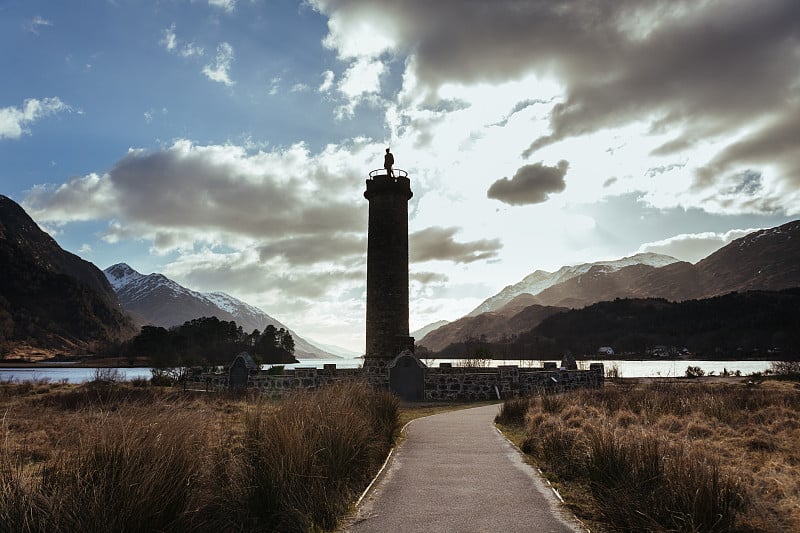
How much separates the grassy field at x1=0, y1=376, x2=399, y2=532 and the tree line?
3046 inches

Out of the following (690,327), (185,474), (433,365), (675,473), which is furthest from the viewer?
(690,327)

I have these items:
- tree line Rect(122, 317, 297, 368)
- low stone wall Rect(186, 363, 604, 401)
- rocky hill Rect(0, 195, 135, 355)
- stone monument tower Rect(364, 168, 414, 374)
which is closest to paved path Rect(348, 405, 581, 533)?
low stone wall Rect(186, 363, 604, 401)

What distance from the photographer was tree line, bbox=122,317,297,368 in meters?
91.8

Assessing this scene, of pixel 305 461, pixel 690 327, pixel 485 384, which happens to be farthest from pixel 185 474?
pixel 690 327

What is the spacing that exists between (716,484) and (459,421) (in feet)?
35.6

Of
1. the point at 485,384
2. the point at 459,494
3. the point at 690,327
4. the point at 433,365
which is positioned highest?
the point at 690,327

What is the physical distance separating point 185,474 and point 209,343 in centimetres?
10343

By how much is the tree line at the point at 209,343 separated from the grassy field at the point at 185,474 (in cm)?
7737

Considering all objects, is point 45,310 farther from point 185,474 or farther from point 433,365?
point 185,474

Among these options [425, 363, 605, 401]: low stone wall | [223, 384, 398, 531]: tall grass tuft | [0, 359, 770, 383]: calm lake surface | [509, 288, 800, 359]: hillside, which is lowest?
[0, 359, 770, 383]: calm lake surface

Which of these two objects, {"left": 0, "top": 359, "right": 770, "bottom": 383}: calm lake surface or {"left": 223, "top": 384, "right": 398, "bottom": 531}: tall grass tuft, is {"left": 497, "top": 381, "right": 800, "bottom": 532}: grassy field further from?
{"left": 0, "top": 359, "right": 770, "bottom": 383}: calm lake surface

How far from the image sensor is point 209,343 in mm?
100750

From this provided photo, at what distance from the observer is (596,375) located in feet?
92.6

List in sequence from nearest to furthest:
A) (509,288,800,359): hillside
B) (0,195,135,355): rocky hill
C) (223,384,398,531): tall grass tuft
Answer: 1. (223,384,398,531): tall grass tuft
2. (509,288,800,359): hillside
3. (0,195,135,355): rocky hill
